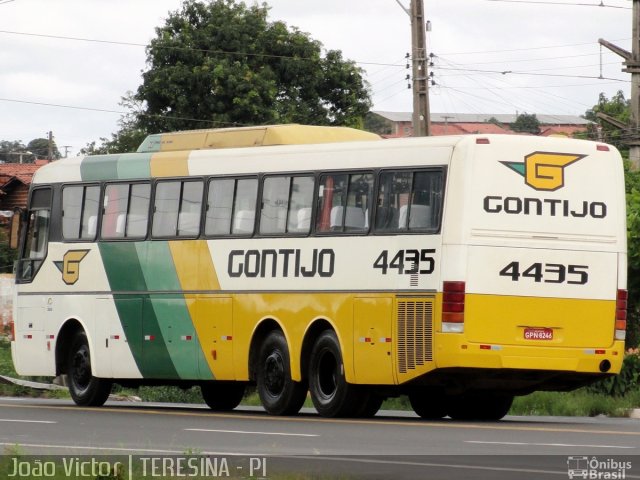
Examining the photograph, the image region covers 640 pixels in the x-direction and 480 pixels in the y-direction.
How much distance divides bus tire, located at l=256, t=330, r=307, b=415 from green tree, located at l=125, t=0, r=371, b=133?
37.8 metres

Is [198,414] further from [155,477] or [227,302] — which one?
[155,477]

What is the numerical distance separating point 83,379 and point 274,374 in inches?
176

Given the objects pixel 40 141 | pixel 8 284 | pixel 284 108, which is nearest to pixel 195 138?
pixel 8 284

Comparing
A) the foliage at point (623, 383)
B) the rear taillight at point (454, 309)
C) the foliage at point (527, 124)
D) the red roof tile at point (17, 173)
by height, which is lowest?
the foliage at point (623, 383)

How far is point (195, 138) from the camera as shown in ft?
85.0

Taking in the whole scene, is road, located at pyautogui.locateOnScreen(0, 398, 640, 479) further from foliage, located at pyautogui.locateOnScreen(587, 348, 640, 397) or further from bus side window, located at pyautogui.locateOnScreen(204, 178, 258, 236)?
foliage, located at pyautogui.locateOnScreen(587, 348, 640, 397)

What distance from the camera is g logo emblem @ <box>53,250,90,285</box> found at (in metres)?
26.9

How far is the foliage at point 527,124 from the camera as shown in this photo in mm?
166625

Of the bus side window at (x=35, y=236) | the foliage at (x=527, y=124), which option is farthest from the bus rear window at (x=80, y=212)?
the foliage at (x=527, y=124)

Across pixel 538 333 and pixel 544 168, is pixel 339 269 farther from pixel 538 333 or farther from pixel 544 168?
pixel 544 168

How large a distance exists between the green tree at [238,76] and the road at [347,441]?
125 ft

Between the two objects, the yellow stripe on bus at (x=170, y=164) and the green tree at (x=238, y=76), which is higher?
the green tree at (x=238, y=76)

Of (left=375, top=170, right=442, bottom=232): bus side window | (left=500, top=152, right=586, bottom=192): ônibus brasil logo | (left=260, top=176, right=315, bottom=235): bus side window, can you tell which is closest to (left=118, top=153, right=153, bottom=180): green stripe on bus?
(left=260, top=176, right=315, bottom=235): bus side window

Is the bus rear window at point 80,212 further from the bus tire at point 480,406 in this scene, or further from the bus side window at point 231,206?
the bus tire at point 480,406
